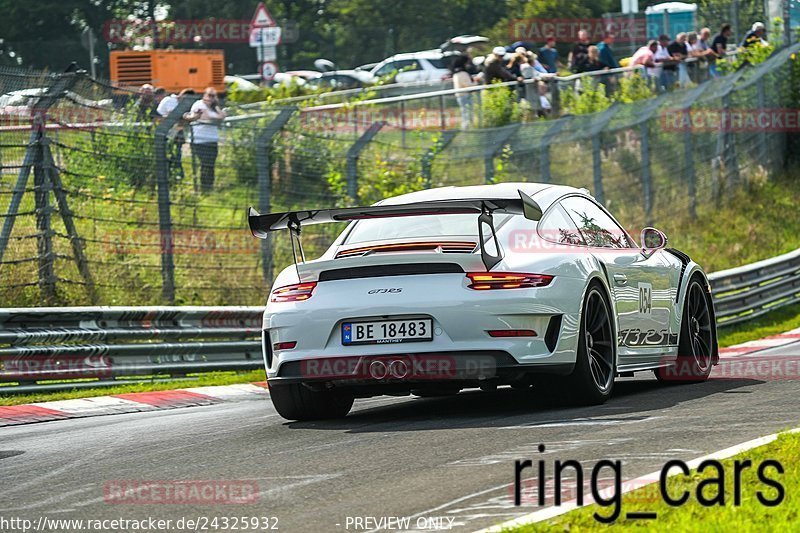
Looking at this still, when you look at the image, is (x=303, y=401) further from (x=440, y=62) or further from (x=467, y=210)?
(x=440, y=62)

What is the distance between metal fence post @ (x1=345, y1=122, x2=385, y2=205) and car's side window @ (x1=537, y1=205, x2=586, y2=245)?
7.99 metres

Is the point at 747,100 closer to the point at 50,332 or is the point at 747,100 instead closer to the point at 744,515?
the point at 50,332

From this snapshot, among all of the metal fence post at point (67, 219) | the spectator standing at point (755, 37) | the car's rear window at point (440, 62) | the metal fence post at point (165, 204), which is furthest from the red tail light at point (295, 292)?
the car's rear window at point (440, 62)

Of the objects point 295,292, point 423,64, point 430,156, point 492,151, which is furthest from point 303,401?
point 423,64

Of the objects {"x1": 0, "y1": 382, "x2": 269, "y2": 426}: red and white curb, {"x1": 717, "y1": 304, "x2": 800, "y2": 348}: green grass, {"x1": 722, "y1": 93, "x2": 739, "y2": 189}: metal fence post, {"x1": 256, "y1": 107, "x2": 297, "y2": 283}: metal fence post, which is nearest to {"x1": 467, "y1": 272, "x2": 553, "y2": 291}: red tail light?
{"x1": 0, "y1": 382, "x2": 269, "y2": 426}: red and white curb

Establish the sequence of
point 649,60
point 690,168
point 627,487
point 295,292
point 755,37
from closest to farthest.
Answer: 1. point 627,487
2. point 295,292
3. point 690,168
4. point 649,60
5. point 755,37

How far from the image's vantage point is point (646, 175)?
78.8ft

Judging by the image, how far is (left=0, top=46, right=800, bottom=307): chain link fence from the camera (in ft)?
44.9

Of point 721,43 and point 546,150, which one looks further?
point 721,43

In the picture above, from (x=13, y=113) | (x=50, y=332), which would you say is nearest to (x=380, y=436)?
(x=50, y=332)

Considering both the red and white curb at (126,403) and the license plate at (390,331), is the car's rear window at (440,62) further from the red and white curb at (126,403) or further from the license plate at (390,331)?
the license plate at (390,331)

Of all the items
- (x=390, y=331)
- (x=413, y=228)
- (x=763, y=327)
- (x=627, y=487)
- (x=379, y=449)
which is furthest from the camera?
(x=763, y=327)

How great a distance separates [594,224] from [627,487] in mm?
4246

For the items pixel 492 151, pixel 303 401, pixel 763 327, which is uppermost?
pixel 492 151
